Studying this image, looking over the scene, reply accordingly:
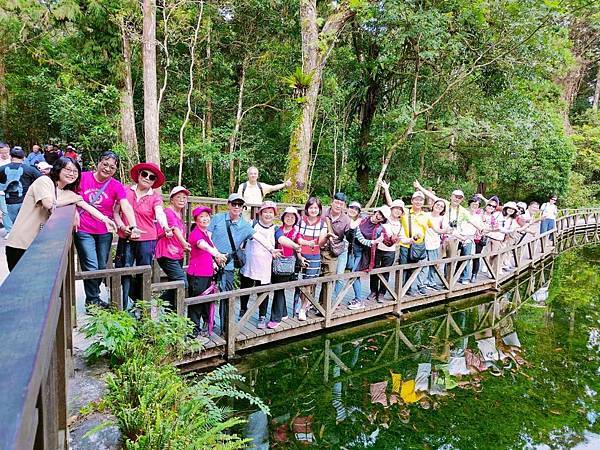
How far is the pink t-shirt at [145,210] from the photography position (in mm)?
4609


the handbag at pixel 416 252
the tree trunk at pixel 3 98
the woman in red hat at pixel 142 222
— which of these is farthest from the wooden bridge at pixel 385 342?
the tree trunk at pixel 3 98

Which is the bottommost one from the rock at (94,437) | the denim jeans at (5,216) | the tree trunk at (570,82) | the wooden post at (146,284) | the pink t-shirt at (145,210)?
the rock at (94,437)

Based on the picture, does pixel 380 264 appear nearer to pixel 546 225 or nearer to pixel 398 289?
pixel 398 289

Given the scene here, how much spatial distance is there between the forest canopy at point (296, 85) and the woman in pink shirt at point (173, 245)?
18.3ft

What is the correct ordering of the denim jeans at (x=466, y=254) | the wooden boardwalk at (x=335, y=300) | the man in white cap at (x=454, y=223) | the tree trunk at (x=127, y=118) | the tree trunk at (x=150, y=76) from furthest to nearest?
the tree trunk at (x=127, y=118)
the tree trunk at (x=150, y=76)
the denim jeans at (x=466, y=254)
the man in white cap at (x=454, y=223)
the wooden boardwalk at (x=335, y=300)

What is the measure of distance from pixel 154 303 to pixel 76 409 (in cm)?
138

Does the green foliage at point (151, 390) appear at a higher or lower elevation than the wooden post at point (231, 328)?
higher

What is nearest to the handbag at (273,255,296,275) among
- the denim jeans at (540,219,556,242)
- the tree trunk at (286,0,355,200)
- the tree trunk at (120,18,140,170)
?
the tree trunk at (286,0,355,200)

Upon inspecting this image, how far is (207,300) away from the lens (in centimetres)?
514

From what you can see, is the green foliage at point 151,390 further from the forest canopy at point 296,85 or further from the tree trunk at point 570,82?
the tree trunk at point 570,82

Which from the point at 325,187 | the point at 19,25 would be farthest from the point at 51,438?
the point at 325,187

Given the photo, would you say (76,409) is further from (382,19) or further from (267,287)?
(382,19)

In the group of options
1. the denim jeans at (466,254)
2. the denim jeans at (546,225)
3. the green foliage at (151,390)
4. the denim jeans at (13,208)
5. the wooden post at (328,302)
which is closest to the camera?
the green foliage at (151,390)

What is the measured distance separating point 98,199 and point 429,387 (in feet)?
14.2
